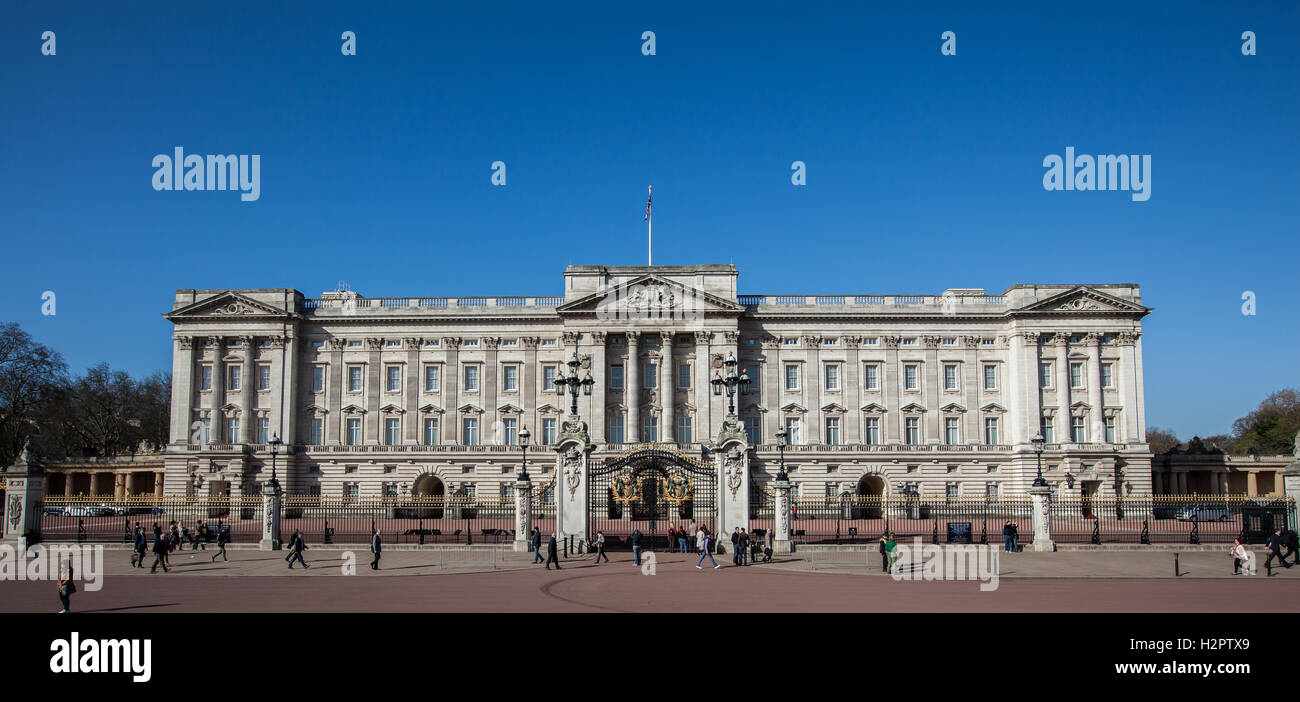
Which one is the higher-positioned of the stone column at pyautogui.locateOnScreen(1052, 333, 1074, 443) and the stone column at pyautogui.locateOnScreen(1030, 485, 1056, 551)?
the stone column at pyautogui.locateOnScreen(1052, 333, 1074, 443)

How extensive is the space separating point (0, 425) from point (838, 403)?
62.5 m

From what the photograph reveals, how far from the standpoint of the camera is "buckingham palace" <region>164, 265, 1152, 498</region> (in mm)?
59719

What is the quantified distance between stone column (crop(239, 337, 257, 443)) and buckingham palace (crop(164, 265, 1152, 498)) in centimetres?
14

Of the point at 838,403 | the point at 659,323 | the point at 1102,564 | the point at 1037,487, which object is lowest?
the point at 1102,564

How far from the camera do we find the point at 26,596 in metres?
20.9

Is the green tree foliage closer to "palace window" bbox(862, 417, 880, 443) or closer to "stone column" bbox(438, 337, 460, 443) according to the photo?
"palace window" bbox(862, 417, 880, 443)

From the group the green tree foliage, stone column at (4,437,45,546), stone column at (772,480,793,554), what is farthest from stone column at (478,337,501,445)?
the green tree foliage

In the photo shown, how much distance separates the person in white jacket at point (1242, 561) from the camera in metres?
25.6

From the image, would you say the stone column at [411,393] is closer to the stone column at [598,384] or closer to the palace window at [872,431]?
the stone column at [598,384]

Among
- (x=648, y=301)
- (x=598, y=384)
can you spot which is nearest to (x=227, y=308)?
(x=598, y=384)
